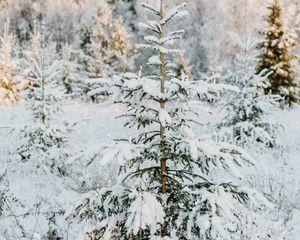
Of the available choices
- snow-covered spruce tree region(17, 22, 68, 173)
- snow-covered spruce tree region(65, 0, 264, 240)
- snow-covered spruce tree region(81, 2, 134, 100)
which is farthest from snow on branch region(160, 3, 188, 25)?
snow-covered spruce tree region(81, 2, 134, 100)

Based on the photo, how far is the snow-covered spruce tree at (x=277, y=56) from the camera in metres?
20.3

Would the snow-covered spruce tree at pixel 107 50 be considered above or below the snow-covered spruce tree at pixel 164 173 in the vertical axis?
above

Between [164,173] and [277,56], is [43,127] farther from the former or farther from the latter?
[277,56]

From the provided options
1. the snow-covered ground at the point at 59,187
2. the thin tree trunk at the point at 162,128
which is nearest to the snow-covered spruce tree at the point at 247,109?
the snow-covered ground at the point at 59,187

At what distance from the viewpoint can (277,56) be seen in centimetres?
2084

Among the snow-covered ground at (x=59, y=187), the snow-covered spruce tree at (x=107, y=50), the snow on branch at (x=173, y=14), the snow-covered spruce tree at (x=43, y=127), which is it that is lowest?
the snow-covered ground at (x=59, y=187)

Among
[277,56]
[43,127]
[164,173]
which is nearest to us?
[164,173]

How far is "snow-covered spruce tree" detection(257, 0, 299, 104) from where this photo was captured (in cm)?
2034

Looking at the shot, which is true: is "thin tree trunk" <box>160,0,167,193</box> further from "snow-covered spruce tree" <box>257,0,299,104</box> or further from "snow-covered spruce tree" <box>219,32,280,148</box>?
"snow-covered spruce tree" <box>257,0,299,104</box>

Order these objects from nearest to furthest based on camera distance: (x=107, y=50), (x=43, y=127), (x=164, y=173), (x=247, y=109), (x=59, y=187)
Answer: (x=164, y=173), (x=59, y=187), (x=43, y=127), (x=247, y=109), (x=107, y=50)

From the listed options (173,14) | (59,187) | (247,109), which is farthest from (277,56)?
(173,14)

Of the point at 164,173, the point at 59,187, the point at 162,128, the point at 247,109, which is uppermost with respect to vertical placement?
the point at 162,128

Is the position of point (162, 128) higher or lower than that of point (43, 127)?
higher

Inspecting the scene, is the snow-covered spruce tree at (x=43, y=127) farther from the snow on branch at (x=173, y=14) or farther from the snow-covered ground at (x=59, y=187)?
the snow on branch at (x=173, y=14)
